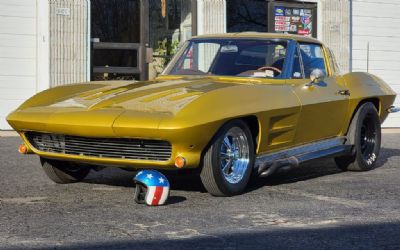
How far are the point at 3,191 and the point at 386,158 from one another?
501 centimetres

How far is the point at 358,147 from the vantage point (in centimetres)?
749

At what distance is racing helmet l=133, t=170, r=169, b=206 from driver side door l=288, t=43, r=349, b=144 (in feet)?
5.31

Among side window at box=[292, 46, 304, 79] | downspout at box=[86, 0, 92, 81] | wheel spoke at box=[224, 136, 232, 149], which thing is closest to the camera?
wheel spoke at box=[224, 136, 232, 149]

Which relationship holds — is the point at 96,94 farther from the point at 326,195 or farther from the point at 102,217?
the point at 326,195

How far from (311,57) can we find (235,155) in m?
1.95

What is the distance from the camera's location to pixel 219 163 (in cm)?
558

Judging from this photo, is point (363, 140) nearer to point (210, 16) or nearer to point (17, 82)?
point (210, 16)

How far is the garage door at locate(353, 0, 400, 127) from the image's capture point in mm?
15828

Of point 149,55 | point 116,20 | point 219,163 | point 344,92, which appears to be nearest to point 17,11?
point 116,20

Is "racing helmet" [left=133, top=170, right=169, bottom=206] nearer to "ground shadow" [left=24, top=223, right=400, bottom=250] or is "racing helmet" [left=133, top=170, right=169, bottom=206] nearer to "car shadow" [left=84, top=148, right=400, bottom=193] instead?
"car shadow" [left=84, top=148, right=400, bottom=193]

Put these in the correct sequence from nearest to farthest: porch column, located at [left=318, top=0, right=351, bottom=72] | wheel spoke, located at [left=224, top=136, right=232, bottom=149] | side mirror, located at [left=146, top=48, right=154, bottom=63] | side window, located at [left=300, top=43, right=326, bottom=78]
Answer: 1. wheel spoke, located at [left=224, top=136, right=232, bottom=149]
2. side window, located at [left=300, top=43, right=326, bottom=78]
3. side mirror, located at [left=146, top=48, right=154, bottom=63]
4. porch column, located at [left=318, top=0, right=351, bottom=72]

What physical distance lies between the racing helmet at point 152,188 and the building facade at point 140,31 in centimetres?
722

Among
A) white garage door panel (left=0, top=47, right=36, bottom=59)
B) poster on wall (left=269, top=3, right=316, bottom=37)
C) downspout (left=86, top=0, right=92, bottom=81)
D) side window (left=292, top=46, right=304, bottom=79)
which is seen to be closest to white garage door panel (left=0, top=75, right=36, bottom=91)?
white garage door panel (left=0, top=47, right=36, bottom=59)

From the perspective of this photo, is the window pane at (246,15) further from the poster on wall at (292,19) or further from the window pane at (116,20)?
the window pane at (116,20)
